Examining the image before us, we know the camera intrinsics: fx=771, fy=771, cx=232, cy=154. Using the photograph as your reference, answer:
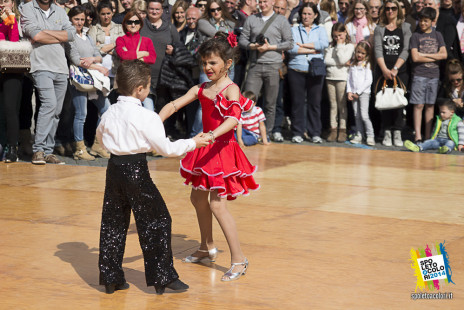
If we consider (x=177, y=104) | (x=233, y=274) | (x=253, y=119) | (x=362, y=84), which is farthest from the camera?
(x=362, y=84)

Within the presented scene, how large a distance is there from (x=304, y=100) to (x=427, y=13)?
2256 mm

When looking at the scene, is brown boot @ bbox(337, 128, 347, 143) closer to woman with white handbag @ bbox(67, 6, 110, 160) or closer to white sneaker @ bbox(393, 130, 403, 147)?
white sneaker @ bbox(393, 130, 403, 147)

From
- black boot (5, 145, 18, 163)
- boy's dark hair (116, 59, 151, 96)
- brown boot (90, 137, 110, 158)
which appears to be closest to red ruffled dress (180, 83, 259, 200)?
boy's dark hair (116, 59, 151, 96)

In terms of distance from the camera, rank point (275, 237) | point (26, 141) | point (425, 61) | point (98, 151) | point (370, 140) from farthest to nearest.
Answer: point (370, 140), point (425, 61), point (98, 151), point (26, 141), point (275, 237)

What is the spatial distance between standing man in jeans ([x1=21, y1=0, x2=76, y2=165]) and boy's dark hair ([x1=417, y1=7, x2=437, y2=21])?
17.0 ft

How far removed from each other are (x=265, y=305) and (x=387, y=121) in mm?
7965

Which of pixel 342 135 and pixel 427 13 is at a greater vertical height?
pixel 427 13

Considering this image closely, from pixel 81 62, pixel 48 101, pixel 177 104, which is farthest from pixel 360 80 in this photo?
pixel 177 104

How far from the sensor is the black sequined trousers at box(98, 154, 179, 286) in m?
4.61

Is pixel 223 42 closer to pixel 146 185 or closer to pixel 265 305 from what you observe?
pixel 146 185

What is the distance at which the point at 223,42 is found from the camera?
5.30 metres

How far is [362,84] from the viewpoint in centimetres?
1172

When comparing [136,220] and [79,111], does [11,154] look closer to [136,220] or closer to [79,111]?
[79,111]

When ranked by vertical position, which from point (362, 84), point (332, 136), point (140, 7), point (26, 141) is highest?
point (140, 7)
